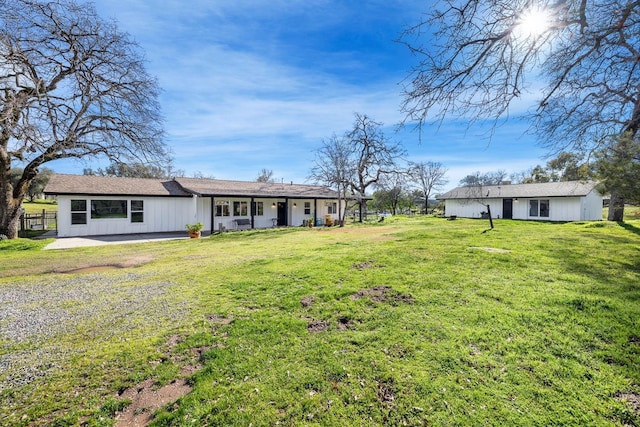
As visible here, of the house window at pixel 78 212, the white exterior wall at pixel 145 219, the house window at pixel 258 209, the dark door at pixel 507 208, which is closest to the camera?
the white exterior wall at pixel 145 219

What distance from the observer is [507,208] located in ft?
90.2

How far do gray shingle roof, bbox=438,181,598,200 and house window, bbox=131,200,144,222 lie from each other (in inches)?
1152

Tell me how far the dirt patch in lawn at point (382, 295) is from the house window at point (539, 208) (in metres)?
27.0

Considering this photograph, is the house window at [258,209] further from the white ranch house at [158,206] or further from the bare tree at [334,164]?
the bare tree at [334,164]

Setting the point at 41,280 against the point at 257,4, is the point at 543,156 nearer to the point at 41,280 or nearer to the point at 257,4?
the point at 257,4

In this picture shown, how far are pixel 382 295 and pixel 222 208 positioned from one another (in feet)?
53.2

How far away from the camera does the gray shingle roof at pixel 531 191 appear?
2231 centimetres

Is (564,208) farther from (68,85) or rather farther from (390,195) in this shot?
(68,85)

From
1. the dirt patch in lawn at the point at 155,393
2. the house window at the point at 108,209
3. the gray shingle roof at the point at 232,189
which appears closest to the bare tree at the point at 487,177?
the gray shingle roof at the point at 232,189

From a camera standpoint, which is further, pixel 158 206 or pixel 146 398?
pixel 158 206

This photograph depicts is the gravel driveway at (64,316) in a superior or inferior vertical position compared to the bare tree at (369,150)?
inferior

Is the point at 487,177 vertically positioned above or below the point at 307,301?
above

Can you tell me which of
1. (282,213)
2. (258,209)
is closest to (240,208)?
(258,209)

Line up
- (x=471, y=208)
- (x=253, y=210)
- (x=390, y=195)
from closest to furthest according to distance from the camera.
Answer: (x=253, y=210) → (x=471, y=208) → (x=390, y=195)
